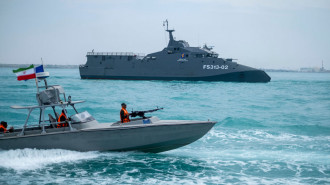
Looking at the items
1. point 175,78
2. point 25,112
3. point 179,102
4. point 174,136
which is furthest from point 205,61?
point 174,136

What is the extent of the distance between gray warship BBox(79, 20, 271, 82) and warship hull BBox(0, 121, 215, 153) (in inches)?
1915

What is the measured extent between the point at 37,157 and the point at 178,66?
50.7 m

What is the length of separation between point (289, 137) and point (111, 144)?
966 cm

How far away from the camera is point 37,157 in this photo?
11.2m

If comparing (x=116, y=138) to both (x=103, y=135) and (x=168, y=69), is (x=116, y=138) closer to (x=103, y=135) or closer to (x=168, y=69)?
(x=103, y=135)

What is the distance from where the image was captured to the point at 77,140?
37.1 feet

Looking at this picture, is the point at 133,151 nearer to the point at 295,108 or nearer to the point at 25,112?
the point at 25,112

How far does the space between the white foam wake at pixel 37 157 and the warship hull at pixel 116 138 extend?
5.6 inches

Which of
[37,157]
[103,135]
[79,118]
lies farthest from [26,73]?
[103,135]

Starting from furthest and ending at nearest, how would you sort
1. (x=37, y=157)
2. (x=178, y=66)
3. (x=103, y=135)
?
(x=178, y=66) → (x=103, y=135) → (x=37, y=157)

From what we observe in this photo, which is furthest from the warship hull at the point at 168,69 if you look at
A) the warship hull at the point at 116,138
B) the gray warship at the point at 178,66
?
the warship hull at the point at 116,138

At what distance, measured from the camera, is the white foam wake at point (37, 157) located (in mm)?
11008

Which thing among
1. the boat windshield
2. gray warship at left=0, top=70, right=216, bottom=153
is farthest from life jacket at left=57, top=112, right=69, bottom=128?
the boat windshield

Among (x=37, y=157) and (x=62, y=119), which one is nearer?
(x=37, y=157)
